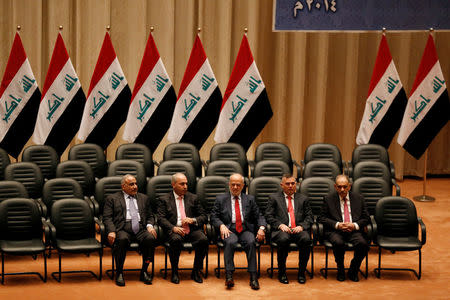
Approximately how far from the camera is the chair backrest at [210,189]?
33.1 feet

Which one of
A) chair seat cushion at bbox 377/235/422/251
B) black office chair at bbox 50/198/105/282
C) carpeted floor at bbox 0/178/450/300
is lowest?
carpeted floor at bbox 0/178/450/300

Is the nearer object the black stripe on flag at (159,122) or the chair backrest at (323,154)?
the chair backrest at (323,154)

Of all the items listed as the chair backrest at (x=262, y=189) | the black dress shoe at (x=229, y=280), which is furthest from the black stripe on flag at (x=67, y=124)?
the black dress shoe at (x=229, y=280)

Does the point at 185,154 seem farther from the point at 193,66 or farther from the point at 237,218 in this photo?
the point at 237,218

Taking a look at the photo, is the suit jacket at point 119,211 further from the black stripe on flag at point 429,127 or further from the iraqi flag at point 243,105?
the black stripe on flag at point 429,127

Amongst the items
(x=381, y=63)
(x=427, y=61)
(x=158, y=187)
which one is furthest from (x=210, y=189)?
(x=427, y=61)

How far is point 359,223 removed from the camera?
9664 millimetres

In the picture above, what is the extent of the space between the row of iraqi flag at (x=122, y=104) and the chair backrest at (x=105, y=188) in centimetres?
200

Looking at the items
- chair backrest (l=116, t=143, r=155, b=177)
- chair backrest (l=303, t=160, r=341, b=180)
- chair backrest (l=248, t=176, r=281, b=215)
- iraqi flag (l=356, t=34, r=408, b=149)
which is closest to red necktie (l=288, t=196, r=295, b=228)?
chair backrest (l=248, t=176, r=281, b=215)

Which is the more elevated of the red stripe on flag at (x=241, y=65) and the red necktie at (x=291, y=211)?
the red stripe on flag at (x=241, y=65)

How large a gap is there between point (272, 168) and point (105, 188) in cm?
246

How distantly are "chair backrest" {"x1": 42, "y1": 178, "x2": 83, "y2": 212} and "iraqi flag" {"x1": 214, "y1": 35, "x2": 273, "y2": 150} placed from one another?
2.95m

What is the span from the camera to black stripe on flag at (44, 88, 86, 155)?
11906 mm

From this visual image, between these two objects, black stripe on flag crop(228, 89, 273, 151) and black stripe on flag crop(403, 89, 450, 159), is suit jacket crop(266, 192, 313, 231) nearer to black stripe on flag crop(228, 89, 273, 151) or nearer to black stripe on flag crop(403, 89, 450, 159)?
black stripe on flag crop(228, 89, 273, 151)
